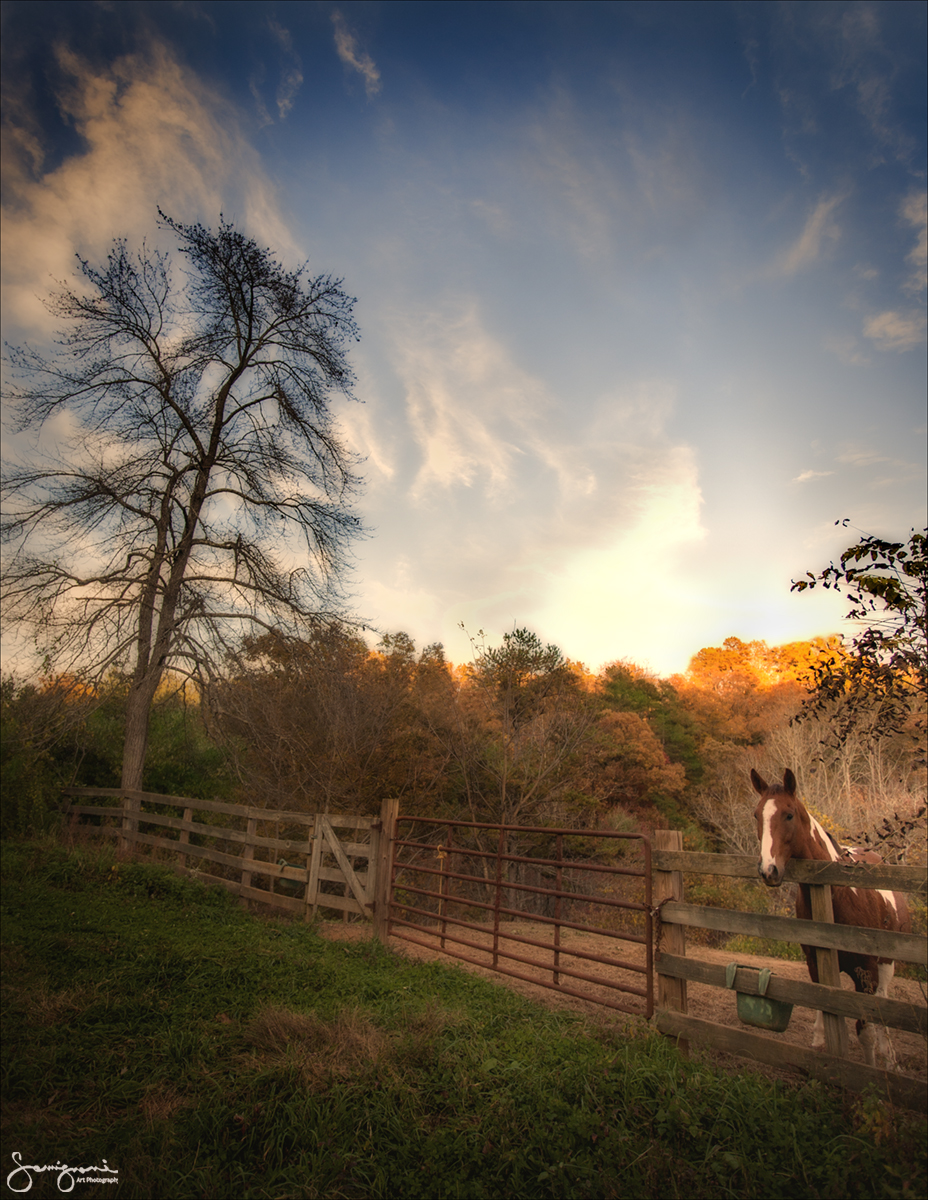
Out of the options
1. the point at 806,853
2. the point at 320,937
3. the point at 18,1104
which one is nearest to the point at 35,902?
the point at 320,937

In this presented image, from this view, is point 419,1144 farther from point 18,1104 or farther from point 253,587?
point 253,587

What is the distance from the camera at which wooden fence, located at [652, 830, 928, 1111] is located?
310 cm

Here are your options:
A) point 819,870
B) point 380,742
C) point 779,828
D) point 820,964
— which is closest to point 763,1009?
point 820,964

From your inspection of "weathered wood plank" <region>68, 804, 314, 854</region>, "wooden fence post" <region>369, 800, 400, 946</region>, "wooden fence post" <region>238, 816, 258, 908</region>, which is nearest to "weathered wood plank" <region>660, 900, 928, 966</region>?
"wooden fence post" <region>369, 800, 400, 946</region>

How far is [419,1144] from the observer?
9.33 ft

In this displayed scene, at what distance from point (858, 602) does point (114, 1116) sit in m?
5.28

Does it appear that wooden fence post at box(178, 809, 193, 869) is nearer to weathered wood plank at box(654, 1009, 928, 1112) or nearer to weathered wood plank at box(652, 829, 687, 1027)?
weathered wood plank at box(652, 829, 687, 1027)

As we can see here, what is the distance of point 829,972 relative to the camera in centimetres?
355

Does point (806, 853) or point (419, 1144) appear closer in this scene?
point (419, 1144)

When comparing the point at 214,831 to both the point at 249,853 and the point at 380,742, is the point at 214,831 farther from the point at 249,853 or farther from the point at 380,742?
the point at 380,742

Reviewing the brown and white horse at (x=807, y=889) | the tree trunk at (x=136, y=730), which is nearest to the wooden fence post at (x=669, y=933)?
the brown and white horse at (x=807, y=889)

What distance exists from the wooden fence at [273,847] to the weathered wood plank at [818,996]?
13.2 feet

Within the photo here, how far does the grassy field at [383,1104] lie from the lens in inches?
103

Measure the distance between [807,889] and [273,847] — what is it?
6.87m
